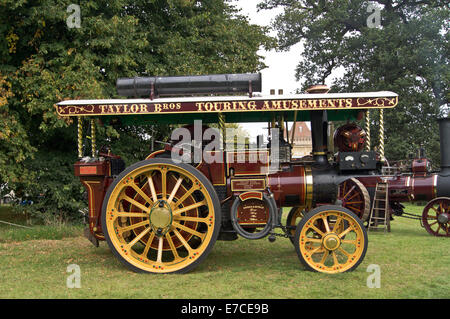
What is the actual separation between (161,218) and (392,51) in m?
19.7

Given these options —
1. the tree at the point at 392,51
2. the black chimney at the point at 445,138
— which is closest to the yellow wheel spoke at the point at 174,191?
the black chimney at the point at 445,138

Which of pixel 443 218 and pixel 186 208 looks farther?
pixel 443 218

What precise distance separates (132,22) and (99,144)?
127 inches

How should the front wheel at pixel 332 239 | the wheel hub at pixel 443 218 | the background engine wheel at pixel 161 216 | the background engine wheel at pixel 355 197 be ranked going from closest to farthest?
1. the front wheel at pixel 332 239
2. the background engine wheel at pixel 161 216
3. the background engine wheel at pixel 355 197
4. the wheel hub at pixel 443 218

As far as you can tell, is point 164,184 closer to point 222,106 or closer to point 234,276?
point 222,106

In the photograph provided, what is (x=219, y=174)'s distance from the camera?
5.88m

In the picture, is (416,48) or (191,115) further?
(416,48)

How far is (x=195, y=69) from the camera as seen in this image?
38.5ft

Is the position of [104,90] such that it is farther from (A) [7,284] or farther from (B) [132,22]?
(A) [7,284]

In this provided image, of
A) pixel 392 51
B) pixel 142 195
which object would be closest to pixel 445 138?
pixel 142 195

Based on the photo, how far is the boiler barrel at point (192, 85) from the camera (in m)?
5.76

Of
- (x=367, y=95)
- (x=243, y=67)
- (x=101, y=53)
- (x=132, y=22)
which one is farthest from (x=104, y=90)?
(x=367, y=95)

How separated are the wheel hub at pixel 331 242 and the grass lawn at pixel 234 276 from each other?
1.21 feet

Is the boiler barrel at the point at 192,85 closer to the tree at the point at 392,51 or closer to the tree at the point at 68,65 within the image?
the tree at the point at 68,65
